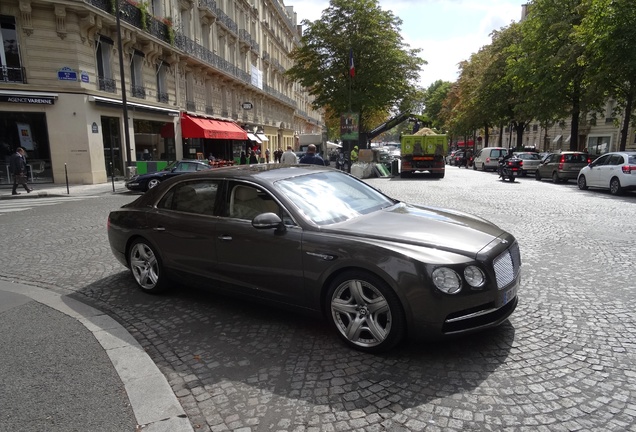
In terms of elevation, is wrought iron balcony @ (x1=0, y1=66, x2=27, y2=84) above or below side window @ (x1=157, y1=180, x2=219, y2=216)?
above

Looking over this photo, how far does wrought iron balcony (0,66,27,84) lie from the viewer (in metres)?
17.6

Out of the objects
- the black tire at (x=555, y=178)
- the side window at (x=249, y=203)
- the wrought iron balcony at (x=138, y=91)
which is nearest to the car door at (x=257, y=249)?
the side window at (x=249, y=203)

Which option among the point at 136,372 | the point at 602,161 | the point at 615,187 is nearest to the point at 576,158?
the point at 602,161

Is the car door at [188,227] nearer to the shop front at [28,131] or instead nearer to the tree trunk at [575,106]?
the shop front at [28,131]

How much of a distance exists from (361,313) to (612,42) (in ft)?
66.9

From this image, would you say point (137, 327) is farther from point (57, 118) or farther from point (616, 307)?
point (57, 118)

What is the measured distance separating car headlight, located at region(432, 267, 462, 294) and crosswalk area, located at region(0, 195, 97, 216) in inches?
500

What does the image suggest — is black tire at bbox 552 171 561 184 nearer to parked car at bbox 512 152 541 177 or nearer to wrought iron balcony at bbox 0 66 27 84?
parked car at bbox 512 152 541 177

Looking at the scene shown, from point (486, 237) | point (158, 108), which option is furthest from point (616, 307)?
point (158, 108)

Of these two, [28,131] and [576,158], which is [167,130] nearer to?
[28,131]

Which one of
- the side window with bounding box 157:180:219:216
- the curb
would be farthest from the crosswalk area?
the side window with bounding box 157:180:219:216

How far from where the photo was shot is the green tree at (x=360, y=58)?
30.8 meters

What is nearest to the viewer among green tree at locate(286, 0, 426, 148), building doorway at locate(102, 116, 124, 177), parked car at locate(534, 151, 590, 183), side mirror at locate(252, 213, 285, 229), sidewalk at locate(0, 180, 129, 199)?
side mirror at locate(252, 213, 285, 229)

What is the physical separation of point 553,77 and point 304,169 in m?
25.1
